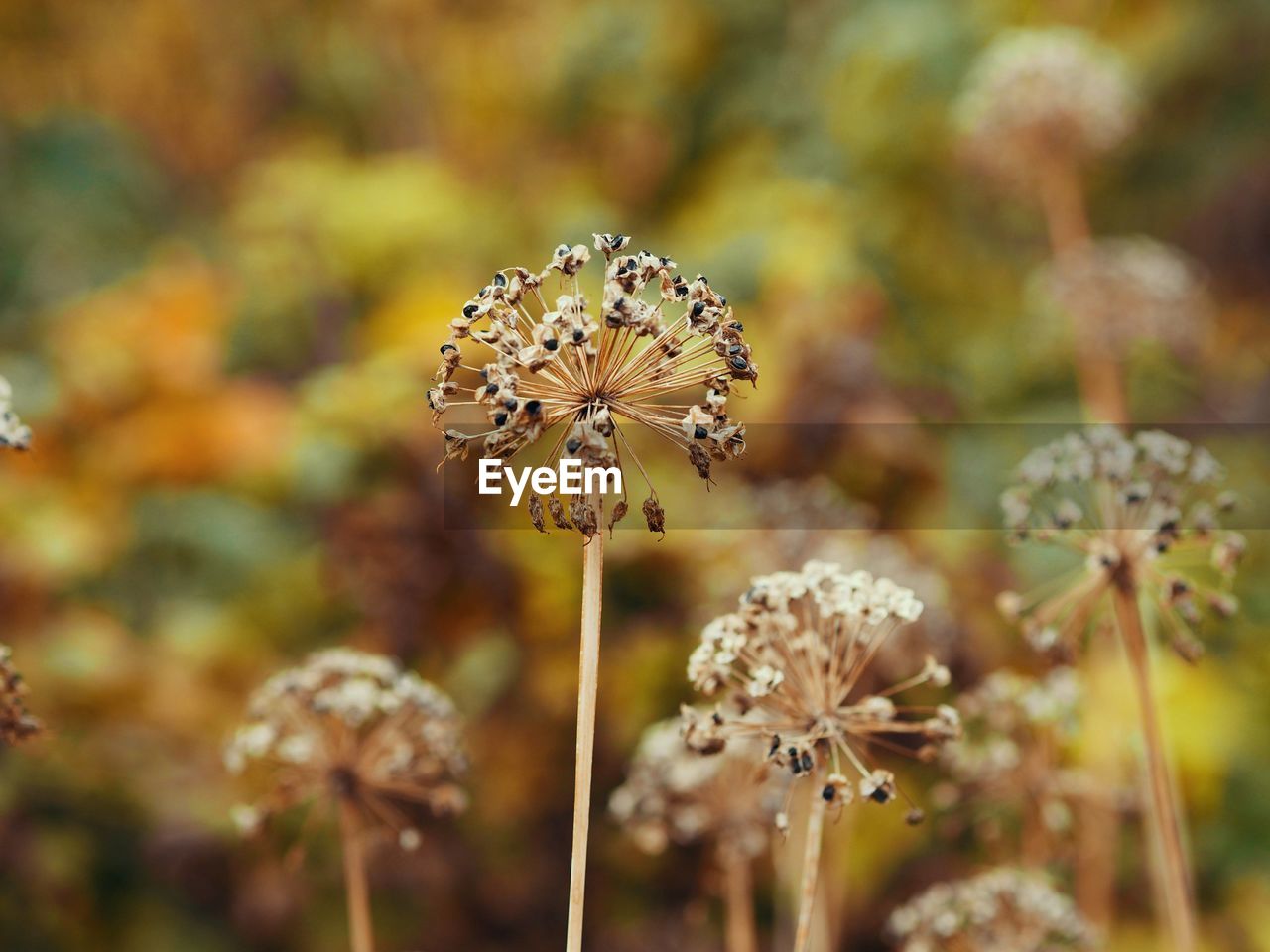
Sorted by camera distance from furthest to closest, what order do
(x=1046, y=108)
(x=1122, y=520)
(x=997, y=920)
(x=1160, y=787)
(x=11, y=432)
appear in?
(x=1046, y=108) < (x=997, y=920) < (x=1122, y=520) < (x=1160, y=787) < (x=11, y=432)

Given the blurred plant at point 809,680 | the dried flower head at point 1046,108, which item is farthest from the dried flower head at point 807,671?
the dried flower head at point 1046,108

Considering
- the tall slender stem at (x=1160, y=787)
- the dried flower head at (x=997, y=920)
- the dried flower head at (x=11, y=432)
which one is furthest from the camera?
the dried flower head at (x=997, y=920)

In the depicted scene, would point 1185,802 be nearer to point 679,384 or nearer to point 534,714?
point 534,714

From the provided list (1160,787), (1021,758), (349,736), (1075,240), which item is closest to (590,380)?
(349,736)

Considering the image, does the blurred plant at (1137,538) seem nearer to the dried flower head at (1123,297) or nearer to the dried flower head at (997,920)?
the dried flower head at (997,920)

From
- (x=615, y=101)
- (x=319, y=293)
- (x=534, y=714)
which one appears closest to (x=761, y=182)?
(x=615, y=101)

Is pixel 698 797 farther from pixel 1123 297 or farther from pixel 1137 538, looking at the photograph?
pixel 1123 297
